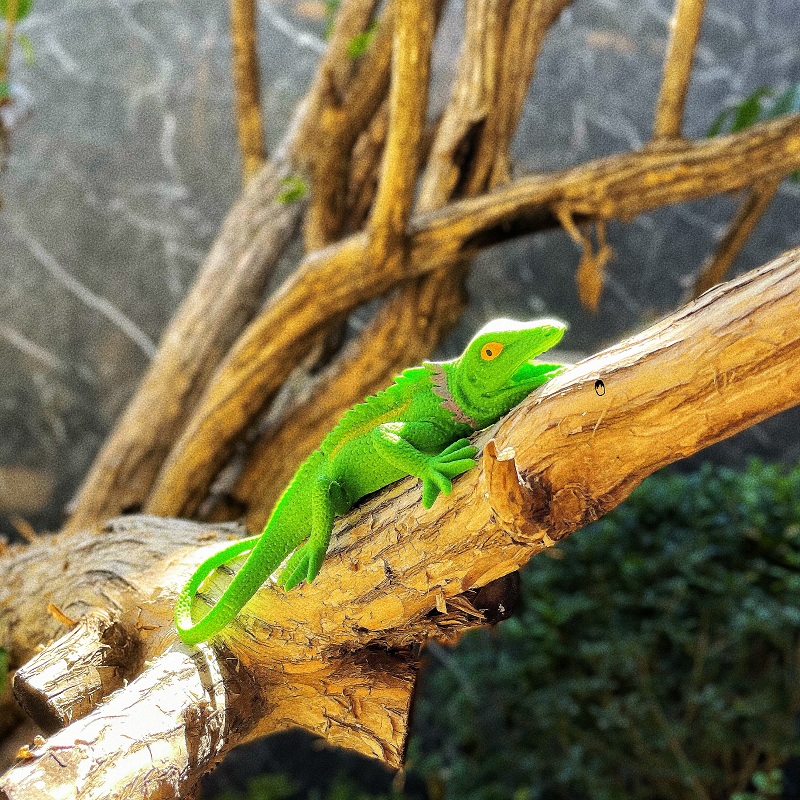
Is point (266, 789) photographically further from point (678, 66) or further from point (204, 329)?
point (678, 66)

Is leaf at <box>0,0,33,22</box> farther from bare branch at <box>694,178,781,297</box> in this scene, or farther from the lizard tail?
bare branch at <box>694,178,781,297</box>

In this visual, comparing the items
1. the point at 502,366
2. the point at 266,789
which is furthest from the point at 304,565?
the point at 266,789

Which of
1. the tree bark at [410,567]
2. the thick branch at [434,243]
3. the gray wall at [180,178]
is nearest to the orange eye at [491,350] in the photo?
the tree bark at [410,567]

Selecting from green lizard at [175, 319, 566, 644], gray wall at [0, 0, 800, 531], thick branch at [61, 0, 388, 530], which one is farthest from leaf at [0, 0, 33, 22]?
green lizard at [175, 319, 566, 644]

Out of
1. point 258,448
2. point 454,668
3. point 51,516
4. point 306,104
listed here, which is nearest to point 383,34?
point 306,104

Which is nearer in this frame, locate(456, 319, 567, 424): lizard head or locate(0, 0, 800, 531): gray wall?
locate(456, 319, 567, 424): lizard head

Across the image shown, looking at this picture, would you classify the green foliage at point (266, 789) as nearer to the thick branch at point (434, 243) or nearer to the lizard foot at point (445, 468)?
the thick branch at point (434, 243)
